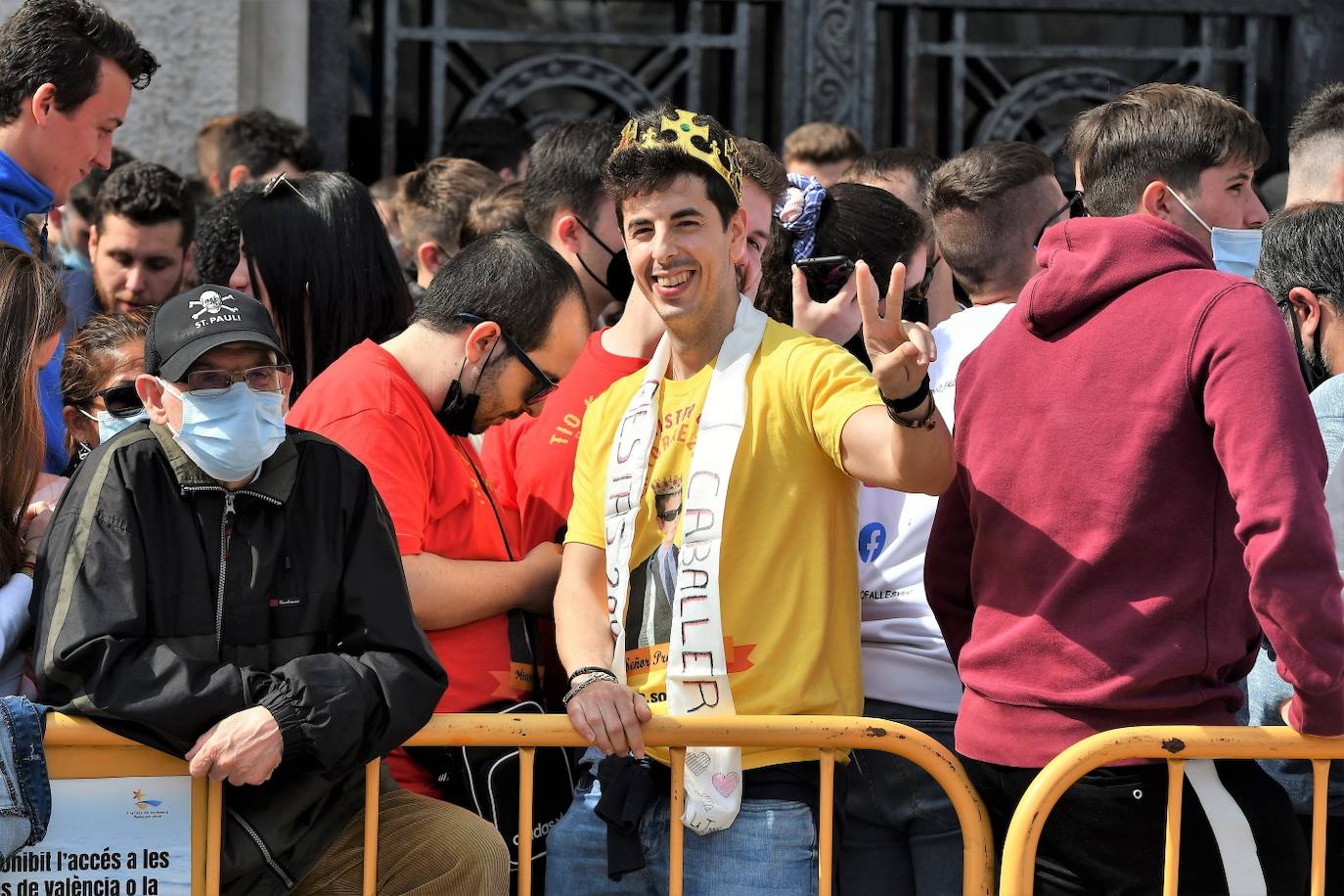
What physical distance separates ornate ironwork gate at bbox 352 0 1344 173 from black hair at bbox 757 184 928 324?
3.38 m

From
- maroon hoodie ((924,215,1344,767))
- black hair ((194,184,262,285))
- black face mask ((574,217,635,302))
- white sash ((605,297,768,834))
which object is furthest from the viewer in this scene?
black face mask ((574,217,635,302))

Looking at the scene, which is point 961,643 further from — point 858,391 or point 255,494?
point 255,494

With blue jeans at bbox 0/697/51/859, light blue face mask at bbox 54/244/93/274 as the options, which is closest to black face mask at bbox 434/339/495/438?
A: blue jeans at bbox 0/697/51/859

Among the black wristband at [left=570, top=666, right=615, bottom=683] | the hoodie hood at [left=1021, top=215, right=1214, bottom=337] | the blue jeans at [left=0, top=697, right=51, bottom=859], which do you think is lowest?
the blue jeans at [left=0, top=697, right=51, bottom=859]

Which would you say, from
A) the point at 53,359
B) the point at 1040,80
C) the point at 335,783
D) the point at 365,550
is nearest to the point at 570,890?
the point at 335,783

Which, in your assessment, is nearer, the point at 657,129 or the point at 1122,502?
the point at 1122,502

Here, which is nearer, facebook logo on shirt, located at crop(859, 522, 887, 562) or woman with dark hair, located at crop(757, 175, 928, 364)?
facebook logo on shirt, located at crop(859, 522, 887, 562)

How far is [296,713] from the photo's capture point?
9.86ft

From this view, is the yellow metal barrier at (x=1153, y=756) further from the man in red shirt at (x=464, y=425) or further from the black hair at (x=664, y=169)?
the black hair at (x=664, y=169)

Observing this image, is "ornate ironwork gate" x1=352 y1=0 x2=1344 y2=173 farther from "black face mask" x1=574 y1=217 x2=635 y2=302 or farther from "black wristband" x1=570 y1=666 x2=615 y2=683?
"black wristband" x1=570 y1=666 x2=615 y2=683

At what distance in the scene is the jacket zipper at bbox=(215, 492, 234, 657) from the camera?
3.09 metres

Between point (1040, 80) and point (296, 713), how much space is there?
5601 millimetres

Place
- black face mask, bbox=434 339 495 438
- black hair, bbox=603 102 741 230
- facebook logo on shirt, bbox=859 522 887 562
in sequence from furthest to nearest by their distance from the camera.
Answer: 1. black face mask, bbox=434 339 495 438
2. facebook logo on shirt, bbox=859 522 887 562
3. black hair, bbox=603 102 741 230

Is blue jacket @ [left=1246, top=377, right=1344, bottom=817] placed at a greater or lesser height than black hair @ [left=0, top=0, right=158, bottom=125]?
lesser
